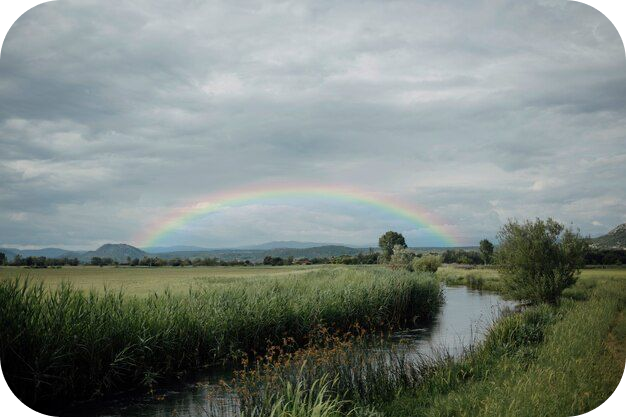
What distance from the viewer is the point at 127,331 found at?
12406mm

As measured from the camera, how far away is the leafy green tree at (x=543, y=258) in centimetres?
2198

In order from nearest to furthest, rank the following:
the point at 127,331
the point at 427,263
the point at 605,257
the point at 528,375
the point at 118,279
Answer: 1. the point at 528,375
2. the point at 127,331
3. the point at 605,257
4. the point at 118,279
5. the point at 427,263

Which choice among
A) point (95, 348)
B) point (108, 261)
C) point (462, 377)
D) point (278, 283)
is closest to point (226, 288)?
point (278, 283)

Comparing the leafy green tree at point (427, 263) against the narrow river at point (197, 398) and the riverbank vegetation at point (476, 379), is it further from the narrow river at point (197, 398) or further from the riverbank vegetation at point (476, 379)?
the riverbank vegetation at point (476, 379)

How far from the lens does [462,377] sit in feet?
33.4

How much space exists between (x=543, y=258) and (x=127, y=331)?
17872 millimetres

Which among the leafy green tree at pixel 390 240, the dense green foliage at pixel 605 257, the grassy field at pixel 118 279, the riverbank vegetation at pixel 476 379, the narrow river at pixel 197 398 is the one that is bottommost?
the narrow river at pixel 197 398

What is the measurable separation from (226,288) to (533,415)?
1394 cm

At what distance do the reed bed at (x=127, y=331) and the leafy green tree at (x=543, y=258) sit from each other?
840cm

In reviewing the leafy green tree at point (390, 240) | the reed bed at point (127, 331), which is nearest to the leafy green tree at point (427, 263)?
the leafy green tree at point (390, 240)

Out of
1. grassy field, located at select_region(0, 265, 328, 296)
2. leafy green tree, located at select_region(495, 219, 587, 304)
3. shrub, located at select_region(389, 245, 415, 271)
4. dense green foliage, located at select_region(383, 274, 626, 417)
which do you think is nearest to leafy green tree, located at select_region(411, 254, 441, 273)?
shrub, located at select_region(389, 245, 415, 271)

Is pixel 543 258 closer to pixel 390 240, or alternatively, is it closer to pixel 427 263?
pixel 427 263

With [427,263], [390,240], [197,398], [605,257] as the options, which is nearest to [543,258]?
[605,257]

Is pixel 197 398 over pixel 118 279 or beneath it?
beneath
